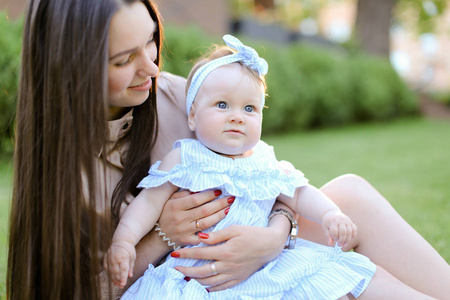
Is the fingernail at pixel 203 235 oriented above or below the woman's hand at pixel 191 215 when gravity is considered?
below

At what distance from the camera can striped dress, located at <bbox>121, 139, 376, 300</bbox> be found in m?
1.60

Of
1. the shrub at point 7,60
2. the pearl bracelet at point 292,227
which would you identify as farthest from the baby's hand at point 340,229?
the shrub at point 7,60

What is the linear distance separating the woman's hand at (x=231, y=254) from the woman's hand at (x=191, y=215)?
53 mm

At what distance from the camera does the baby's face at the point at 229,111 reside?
5.85ft

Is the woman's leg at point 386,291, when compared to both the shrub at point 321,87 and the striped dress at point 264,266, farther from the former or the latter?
the shrub at point 321,87

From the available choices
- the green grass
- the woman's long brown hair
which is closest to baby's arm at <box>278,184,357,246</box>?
the woman's long brown hair

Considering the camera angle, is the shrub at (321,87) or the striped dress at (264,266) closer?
the striped dress at (264,266)

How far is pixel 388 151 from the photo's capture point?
23.8 feet

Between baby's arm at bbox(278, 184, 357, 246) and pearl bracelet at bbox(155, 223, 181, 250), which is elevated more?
baby's arm at bbox(278, 184, 357, 246)

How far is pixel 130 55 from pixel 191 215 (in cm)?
59

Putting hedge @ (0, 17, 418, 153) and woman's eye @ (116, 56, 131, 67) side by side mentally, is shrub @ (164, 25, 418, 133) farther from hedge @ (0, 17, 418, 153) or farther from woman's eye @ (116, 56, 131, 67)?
woman's eye @ (116, 56, 131, 67)

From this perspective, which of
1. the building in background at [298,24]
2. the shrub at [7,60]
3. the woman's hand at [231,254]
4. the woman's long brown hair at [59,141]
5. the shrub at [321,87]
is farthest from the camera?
the building in background at [298,24]

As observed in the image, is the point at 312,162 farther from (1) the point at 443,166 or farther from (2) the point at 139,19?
(2) the point at 139,19

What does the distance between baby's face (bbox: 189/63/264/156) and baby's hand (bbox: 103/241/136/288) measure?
513 millimetres
